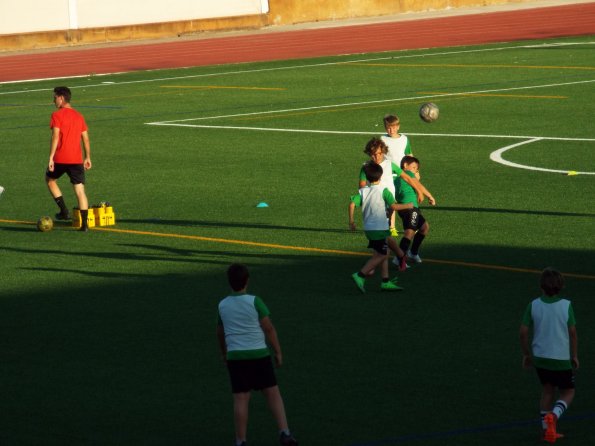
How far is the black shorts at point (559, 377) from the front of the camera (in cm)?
1027

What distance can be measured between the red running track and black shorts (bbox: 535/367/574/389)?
127 feet

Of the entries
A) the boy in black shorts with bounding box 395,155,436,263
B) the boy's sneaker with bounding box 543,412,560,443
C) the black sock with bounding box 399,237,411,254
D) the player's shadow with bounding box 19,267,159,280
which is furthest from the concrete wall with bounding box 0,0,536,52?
the boy's sneaker with bounding box 543,412,560,443

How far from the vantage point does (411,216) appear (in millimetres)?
16984

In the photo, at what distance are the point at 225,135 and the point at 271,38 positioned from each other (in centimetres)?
3024

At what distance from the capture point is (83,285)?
650 inches

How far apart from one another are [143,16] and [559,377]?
2129 inches

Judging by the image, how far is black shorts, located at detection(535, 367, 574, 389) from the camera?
10.3 metres

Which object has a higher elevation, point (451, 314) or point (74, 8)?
point (74, 8)

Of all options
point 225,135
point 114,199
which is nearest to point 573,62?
point 225,135

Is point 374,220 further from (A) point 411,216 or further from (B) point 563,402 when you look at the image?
(B) point 563,402

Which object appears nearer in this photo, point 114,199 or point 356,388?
point 356,388

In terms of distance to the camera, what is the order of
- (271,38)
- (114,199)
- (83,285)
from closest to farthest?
(83,285), (114,199), (271,38)

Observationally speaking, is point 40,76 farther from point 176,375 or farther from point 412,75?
point 176,375

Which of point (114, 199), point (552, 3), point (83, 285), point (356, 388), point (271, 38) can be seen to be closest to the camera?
point (356, 388)
